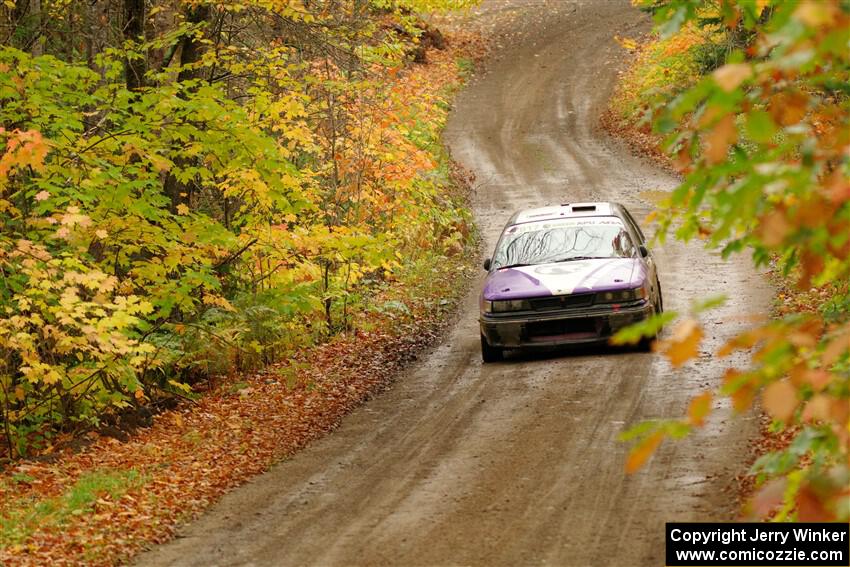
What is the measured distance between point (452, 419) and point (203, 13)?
7.25 m

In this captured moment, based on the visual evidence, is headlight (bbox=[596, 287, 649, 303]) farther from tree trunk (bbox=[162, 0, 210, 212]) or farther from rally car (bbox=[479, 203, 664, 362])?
tree trunk (bbox=[162, 0, 210, 212])

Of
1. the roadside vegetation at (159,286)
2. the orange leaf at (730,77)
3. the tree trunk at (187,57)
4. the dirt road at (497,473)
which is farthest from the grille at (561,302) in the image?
the orange leaf at (730,77)

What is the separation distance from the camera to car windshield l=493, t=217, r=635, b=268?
13531 mm

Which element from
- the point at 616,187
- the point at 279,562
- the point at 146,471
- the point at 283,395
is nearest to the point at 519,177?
the point at 616,187

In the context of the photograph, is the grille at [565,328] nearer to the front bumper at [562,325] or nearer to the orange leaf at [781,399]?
the front bumper at [562,325]

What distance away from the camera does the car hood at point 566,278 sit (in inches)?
495

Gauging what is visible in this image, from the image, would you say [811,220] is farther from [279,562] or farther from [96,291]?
[96,291]

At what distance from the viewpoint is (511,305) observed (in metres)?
12.8

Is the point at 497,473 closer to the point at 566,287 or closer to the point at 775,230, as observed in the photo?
the point at 566,287

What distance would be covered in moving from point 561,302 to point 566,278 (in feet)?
1.16

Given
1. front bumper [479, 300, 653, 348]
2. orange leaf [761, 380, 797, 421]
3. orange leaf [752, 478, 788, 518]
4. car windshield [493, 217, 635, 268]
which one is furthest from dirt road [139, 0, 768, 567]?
orange leaf [761, 380, 797, 421]

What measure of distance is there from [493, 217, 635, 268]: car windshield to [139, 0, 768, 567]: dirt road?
4.29ft

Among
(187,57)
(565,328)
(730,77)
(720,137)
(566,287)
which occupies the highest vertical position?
(187,57)

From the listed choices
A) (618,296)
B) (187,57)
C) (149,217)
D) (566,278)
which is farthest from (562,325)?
(187,57)
